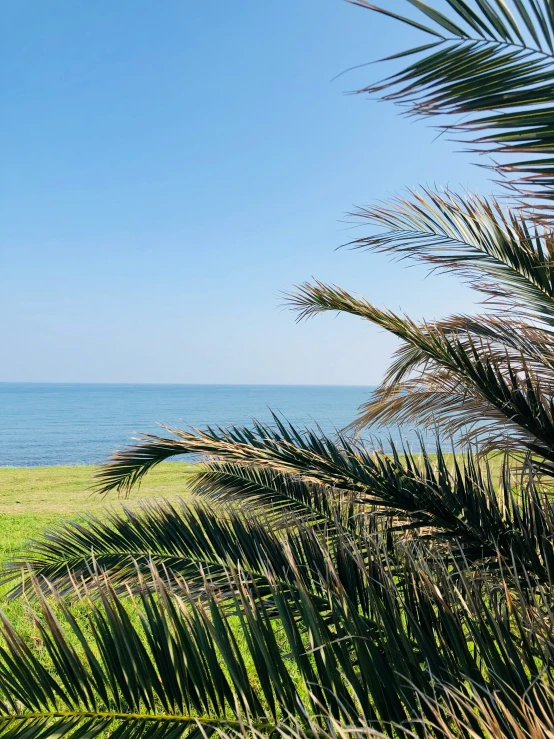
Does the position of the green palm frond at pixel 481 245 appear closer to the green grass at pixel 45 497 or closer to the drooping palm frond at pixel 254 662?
the drooping palm frond at pixel 254 662

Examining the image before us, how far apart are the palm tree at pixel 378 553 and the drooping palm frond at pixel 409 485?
14 millimetres

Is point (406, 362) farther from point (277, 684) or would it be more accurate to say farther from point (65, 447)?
point (65, 447)

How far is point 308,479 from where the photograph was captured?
268cm

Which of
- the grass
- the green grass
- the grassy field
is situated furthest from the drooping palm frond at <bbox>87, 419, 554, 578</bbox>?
the grassy field

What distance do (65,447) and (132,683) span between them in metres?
31.2

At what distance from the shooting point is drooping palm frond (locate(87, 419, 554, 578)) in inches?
90.0

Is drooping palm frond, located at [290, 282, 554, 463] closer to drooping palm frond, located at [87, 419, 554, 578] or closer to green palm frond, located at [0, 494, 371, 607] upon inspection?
drooping palm frond, located at [87, 419, 554, 578]

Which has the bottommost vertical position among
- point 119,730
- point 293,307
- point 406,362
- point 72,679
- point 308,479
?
point 119,730

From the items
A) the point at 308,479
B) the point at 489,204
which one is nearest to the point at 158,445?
the point at 308,479

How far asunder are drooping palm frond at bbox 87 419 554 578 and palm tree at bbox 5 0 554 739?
14mm

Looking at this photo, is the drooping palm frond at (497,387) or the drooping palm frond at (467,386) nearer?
the drooping palm frond at (497,387)

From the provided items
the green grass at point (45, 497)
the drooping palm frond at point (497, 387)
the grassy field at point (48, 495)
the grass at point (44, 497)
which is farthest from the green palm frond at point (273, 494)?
the grassy field at point (48, 495)

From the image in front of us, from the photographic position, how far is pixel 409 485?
2.67 meters

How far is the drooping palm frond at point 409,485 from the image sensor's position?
2285 mm
